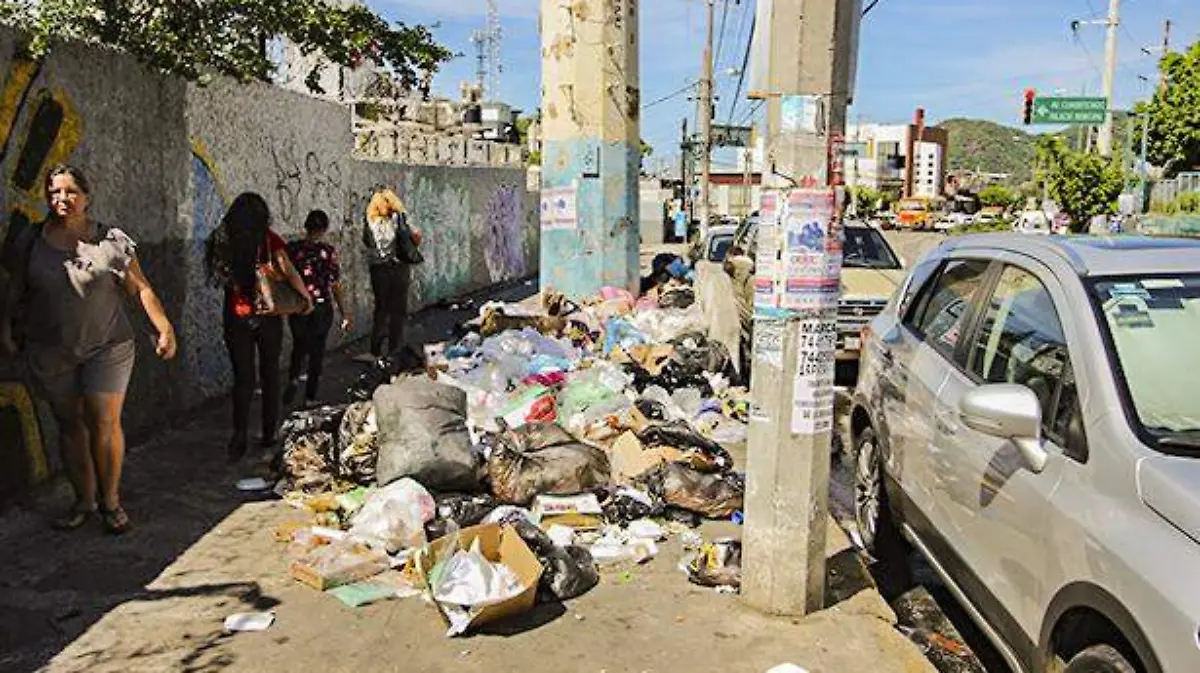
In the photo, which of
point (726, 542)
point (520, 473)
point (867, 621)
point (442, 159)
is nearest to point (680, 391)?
point (520, 473)

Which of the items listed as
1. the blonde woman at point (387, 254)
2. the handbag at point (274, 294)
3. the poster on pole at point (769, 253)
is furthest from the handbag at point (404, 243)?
the poster on pole at point (769, 253)

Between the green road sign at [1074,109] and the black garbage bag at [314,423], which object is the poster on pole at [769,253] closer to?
the black garbage bag at [314,423]

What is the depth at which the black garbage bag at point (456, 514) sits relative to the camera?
5332 mm

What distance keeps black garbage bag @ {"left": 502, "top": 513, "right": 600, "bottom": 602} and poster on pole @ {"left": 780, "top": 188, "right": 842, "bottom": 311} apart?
1631 mm

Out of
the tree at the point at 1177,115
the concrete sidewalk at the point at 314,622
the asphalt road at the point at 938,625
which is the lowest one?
the asphalt road at the point at 938,625

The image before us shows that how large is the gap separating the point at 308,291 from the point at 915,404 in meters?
4.77

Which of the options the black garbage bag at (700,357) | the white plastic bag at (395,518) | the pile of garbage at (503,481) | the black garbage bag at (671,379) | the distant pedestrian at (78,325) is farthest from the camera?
the black garbage bag at (700,357)

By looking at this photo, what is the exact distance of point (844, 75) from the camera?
4.47 meters

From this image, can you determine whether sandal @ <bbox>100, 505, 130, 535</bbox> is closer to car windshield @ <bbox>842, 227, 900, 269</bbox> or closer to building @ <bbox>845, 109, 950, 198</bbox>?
car windshield @ <bbox>842, 227, 900, 269</bbox>

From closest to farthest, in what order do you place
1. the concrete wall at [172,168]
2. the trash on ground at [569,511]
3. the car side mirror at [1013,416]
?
the car side mirror at [1013,416] < the concrete wall at [172,168] < the trash on ground at [569,511]

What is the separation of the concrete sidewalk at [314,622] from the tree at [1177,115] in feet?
133

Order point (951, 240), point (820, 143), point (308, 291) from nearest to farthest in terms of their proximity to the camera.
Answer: point (820, 143) → point (951, 240) → point (308, 291)

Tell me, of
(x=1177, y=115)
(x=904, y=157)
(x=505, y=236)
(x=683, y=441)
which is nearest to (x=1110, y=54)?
(x=1177, y=115)

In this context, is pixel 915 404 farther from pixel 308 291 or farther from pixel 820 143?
pixel 308 291
